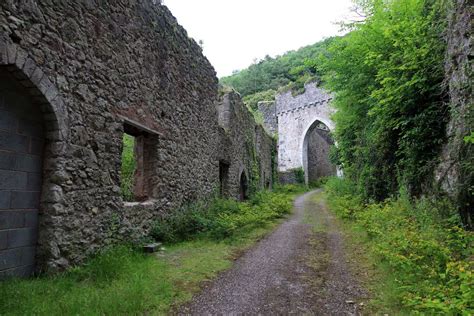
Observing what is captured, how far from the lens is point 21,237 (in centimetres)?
389

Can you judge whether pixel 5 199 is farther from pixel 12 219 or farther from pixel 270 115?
pixel 270 115

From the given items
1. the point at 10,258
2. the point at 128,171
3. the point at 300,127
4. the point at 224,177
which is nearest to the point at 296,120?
the point at 300,127

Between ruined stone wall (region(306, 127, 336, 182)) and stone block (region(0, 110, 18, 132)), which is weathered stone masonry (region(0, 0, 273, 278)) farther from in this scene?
ruined stone wall (region(306, 127, 336, 182))

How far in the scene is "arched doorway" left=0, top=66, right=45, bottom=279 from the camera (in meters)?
3.70

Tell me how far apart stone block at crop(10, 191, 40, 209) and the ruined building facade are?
22.1 metres

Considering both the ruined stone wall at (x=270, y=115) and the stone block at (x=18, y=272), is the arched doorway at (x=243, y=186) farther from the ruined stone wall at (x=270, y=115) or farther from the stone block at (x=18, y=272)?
the ruined stone wall at (x=270, y=115)

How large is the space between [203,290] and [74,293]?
1.44 meters

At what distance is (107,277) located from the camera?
13.5 feet

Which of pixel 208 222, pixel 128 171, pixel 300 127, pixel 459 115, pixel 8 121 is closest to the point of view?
pixel 8 121

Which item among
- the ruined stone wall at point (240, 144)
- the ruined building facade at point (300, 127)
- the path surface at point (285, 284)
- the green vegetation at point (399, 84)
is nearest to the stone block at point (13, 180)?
the path surface at point (285, 284)

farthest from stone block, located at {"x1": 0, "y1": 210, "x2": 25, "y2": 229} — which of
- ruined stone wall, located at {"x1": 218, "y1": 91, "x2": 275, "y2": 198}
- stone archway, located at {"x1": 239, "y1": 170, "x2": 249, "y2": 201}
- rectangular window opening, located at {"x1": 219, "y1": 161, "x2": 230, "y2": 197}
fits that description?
stone archway, located at {"x1": 239, "y1": 170, "x2": 249, "y2": 201}

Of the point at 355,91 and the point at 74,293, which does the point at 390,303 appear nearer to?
the point at 74,293

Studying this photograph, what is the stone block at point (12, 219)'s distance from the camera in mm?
3674

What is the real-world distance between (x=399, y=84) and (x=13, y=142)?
7.13m
